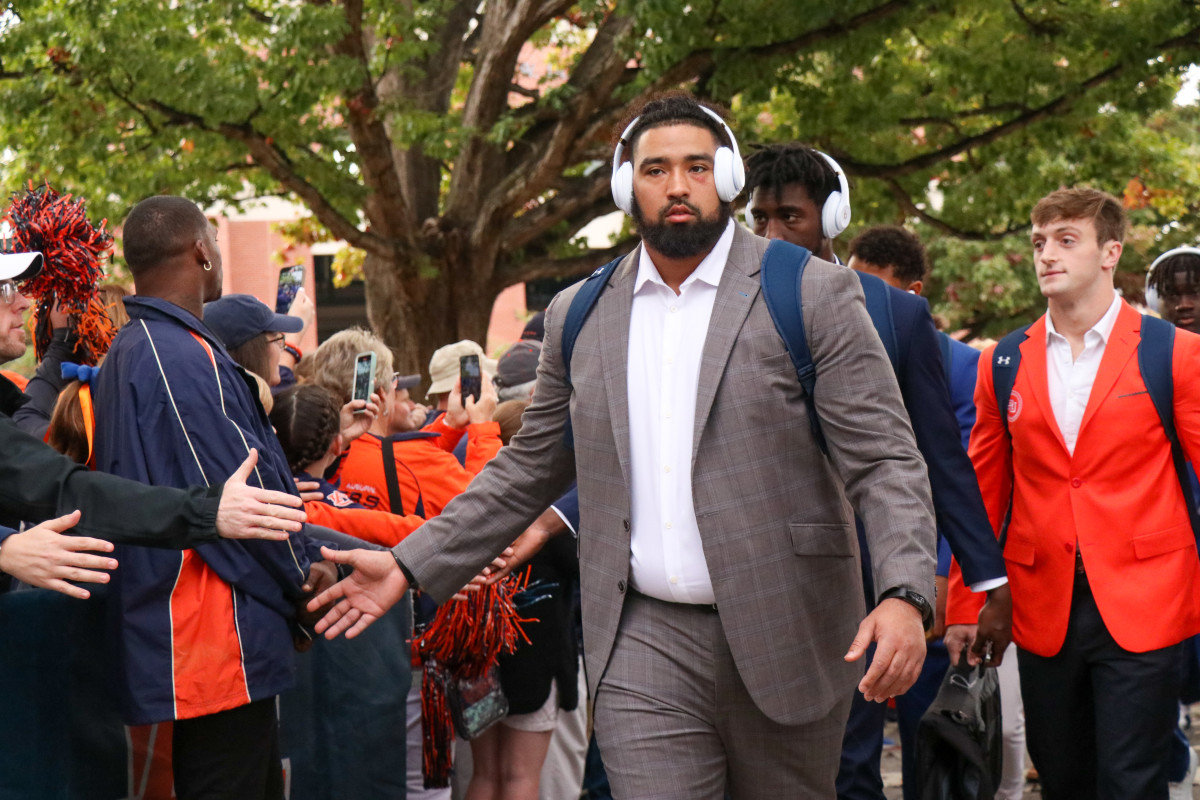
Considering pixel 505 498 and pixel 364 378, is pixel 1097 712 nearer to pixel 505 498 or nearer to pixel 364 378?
pixel 505 498

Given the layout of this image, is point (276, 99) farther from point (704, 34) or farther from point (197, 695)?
point (197, 695)

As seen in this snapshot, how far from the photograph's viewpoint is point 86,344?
15.8ft

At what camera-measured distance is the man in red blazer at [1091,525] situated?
4605mm

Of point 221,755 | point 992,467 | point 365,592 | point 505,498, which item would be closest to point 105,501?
point 365,592

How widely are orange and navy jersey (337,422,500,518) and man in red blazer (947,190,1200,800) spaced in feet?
6.85

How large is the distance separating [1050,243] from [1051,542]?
1.15 meters

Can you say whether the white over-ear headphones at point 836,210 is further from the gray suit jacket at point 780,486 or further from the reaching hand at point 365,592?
the reaching hand at point 365,592

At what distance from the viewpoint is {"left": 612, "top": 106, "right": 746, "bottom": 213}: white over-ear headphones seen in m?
3.56

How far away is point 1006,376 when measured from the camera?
5047mm

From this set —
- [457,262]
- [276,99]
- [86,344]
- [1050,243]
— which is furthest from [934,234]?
[86,344]

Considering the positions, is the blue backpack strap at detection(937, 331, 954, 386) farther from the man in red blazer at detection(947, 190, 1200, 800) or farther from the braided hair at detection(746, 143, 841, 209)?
the braided hair at detection(746, 143, 841, 209)

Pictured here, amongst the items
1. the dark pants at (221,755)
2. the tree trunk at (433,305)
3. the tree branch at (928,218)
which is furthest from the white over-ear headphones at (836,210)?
the tree branch at (928,218)

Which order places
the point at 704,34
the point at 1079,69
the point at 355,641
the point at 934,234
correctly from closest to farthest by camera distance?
the point at 355,641 → the point at 704,34 → the point at 1079,69 → the point at 934,234

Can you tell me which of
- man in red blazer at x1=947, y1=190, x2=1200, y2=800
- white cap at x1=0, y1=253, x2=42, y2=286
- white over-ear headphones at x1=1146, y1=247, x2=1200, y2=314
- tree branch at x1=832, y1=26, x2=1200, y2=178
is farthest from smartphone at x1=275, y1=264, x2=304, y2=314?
tree branch at x1=832, y1=26, x2=1200, y2=178
